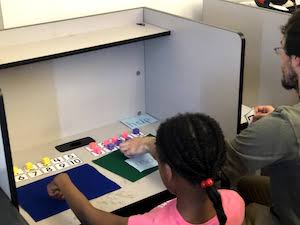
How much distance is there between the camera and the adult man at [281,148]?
1.36 meters

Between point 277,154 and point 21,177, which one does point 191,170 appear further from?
point 21,177

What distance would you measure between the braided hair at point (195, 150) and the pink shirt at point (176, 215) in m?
Answer: 0.11

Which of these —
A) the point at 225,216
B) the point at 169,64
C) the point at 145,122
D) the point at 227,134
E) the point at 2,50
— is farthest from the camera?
the point at 145,122

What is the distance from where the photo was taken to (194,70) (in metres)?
1.93

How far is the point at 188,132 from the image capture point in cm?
125

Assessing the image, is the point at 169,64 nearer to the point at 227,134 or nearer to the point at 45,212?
the point at 227,134

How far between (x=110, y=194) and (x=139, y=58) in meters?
0.74

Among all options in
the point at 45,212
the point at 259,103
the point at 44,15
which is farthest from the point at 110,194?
the point at 259,103

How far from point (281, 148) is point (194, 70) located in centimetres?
65

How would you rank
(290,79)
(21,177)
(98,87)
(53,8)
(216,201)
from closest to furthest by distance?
(216,201)
(290,79)
(21,177)
(53,8)
(98,87)

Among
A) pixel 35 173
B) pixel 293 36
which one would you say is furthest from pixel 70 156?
pixel 293 36

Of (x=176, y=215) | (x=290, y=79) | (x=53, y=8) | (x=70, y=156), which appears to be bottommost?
(x=70, y=156)

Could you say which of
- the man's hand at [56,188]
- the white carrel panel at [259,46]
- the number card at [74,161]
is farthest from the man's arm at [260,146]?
the white carrel panel at [259,46]

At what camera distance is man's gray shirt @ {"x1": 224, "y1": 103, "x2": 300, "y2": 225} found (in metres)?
1.36
